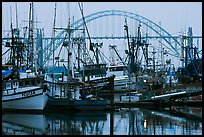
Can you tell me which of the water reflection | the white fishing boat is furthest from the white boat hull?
the water reflection

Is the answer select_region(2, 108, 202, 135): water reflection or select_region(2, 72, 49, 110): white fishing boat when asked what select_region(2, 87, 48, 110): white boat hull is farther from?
select_region(2, 108, 202, 135): water reflection

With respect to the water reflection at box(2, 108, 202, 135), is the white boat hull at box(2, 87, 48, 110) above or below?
above

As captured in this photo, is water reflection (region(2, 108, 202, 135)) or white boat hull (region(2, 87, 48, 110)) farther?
white boat hull (region(2, 87, 48, 110))

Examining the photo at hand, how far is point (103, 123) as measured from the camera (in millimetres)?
33250

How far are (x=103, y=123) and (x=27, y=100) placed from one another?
1062 centimetres

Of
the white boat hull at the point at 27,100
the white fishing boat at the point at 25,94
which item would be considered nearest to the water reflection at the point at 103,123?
the white boat hull at the point at 27,100

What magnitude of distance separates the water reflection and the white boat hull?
148cm

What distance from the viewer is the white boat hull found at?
136 feet

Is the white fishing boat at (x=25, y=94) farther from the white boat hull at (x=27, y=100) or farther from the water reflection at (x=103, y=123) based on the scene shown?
the water reflection at (x=103, y=123)

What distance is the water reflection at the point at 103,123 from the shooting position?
91.6 ft

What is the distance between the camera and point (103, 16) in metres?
139

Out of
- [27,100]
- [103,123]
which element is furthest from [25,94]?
[103,123]

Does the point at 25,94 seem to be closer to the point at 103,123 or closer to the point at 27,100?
the point at 27,100

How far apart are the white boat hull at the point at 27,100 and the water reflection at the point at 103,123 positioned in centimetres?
148
